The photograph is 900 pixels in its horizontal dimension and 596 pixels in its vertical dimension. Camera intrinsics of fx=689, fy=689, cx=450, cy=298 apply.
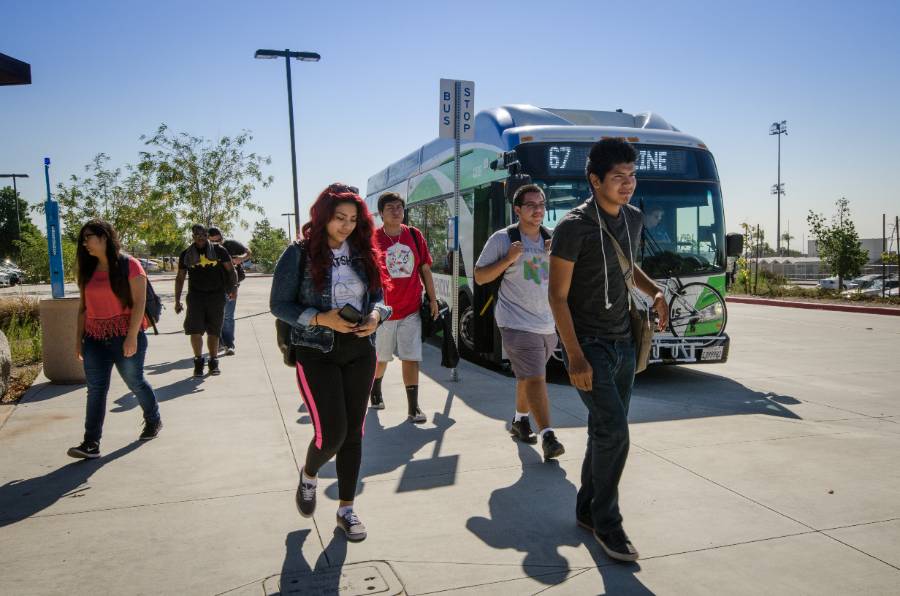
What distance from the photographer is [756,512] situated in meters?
3.84

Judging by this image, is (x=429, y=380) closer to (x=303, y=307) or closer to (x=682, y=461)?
(x=682, y=461)

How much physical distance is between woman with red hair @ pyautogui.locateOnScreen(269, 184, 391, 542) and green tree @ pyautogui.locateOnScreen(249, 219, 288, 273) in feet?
182

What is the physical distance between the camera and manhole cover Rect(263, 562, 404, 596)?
2.99m

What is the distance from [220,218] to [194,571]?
26.3 metres

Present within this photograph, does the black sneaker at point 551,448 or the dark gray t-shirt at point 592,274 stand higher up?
the dark gray t-shirt at point 592,274

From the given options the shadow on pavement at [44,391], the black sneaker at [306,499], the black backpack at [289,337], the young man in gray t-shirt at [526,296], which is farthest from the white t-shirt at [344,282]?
the shadow on pavement at [44,391]

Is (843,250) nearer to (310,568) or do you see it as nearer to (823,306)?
(823,306)

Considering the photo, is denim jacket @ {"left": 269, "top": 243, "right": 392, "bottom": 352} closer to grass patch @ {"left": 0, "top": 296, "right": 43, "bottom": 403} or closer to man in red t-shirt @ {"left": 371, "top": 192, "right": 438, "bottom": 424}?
man in red t-shirt @ {"left": 371, "top": 192, "right": 438, "bottom": 424}

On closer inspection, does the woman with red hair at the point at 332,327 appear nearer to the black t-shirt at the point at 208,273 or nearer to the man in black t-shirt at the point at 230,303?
the black t-shirt at the point at 208,273

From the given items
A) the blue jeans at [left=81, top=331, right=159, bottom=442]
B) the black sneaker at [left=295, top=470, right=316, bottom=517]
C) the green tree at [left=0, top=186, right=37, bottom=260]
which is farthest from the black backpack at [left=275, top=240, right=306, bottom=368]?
the green tree at [left=0, top=186, right=37, bottom=260]

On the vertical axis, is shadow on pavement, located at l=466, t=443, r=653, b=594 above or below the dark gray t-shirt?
below

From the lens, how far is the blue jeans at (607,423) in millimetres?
3330

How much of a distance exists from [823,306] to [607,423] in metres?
19.1

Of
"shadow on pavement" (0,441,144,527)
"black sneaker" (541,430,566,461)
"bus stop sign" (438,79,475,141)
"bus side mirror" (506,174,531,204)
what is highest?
"bus stop sign" (438,79,475,141)
